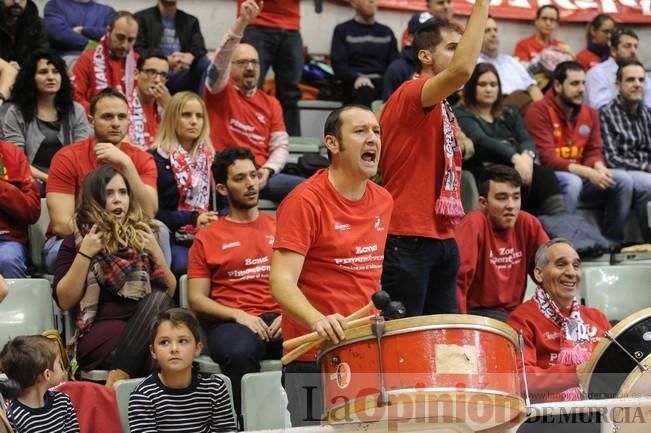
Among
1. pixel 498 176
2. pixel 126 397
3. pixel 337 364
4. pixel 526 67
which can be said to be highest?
pixel 526 67

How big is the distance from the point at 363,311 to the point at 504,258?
2.39 metres

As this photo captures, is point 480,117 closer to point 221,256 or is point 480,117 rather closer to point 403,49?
point 403,49

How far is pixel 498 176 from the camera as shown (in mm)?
6188

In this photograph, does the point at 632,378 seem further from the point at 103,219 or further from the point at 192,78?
the point at 192,78

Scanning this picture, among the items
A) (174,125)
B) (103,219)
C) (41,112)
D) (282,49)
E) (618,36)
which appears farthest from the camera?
(618,36)

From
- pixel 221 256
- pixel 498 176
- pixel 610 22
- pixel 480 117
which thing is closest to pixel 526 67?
pixel 610 22

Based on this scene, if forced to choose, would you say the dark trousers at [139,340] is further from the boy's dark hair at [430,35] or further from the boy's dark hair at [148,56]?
the boy's dark hair at [148,56]

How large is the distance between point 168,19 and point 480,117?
2.31m

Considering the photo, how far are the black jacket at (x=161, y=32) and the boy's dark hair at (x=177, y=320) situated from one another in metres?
3.44

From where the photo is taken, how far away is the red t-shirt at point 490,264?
6.04 meters

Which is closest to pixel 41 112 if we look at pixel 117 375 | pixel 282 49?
pixel 282 49

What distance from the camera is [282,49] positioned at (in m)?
8.26

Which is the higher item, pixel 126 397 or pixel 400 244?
pixel 400 244

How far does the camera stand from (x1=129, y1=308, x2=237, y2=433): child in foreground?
15.3 feet
